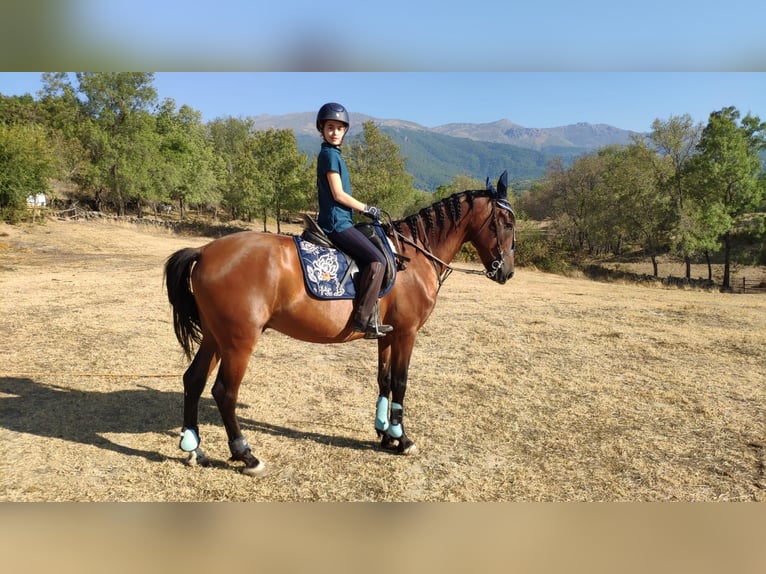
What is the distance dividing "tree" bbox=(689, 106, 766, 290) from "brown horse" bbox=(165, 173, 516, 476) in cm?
2939

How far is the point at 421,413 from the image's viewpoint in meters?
5.24

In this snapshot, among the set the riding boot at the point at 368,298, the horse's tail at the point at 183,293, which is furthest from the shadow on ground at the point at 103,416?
the riding boot at the point at 368,298

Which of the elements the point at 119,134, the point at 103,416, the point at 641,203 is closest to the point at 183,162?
the point at 119,134

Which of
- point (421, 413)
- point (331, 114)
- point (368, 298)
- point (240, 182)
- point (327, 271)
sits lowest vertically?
point (421, 413)

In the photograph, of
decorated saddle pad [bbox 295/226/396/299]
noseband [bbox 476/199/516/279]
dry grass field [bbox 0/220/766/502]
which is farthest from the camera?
noseband [bbox 476/199/516/279]

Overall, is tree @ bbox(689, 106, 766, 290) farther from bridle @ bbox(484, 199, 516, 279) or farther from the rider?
the rider

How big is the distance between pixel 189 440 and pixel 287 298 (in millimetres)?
1564

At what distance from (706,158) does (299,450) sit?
106 feet

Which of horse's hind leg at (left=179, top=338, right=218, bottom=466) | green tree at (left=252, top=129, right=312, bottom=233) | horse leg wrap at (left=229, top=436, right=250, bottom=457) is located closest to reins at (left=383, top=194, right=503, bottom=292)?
horse's hind leg at (left=179, top=338, right=218, bottom=466)

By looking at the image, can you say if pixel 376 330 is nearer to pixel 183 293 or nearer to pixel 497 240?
pixel 497 240

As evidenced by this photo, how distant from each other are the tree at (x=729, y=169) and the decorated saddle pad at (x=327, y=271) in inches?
1211

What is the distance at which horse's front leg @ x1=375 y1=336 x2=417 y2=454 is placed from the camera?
171 inches

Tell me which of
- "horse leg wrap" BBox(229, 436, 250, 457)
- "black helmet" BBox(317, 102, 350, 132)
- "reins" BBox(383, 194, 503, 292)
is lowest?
"horse leg wrap" BBox(229, 436, 250, 457)
